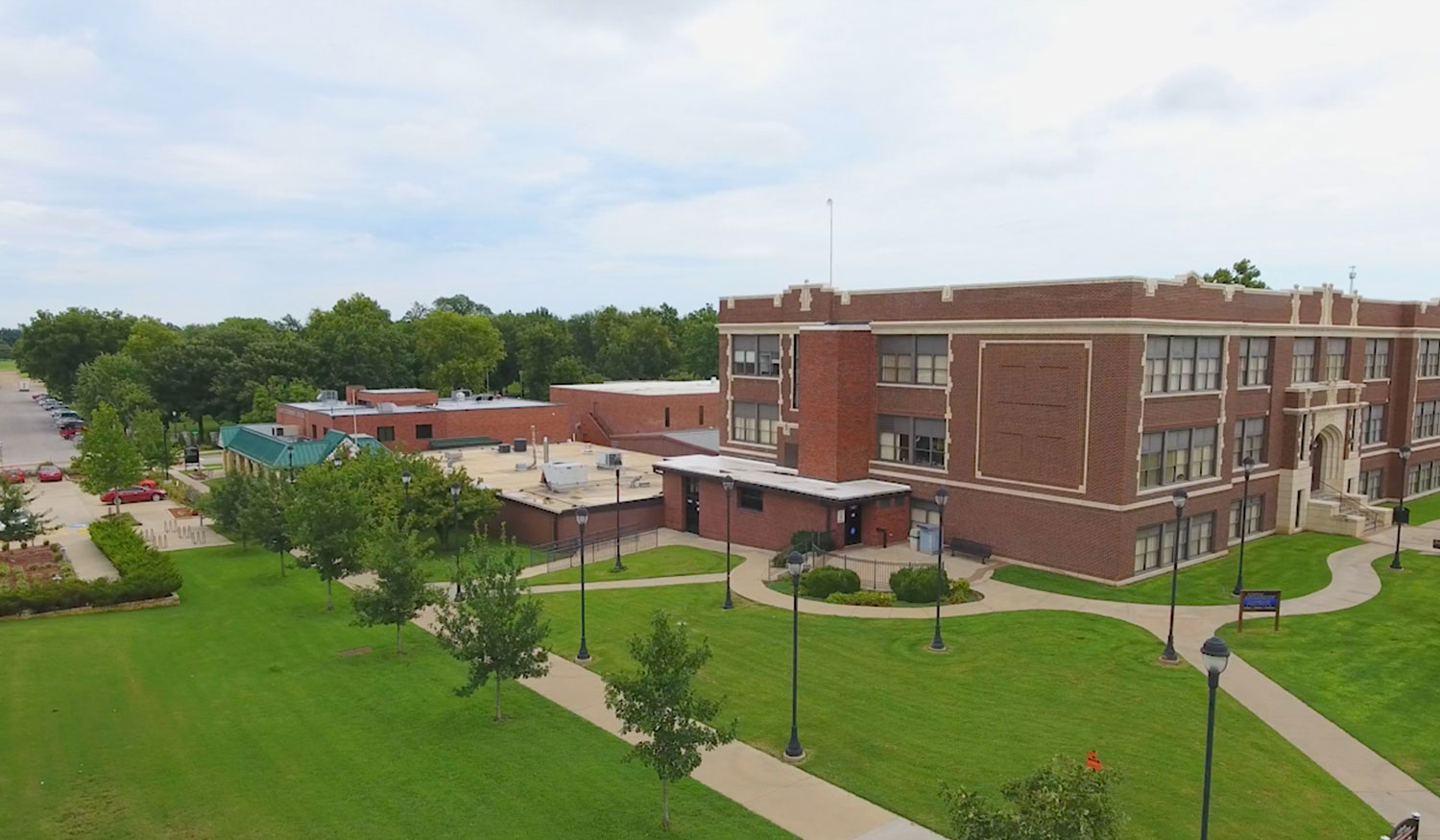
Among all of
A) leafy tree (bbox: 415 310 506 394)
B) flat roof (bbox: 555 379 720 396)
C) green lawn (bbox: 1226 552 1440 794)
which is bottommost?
green lawn (bbox: 1226 552 1440 794)

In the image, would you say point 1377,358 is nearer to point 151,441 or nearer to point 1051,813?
point 1051,813

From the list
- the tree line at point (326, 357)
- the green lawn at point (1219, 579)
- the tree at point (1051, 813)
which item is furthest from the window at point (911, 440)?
the tree line at point (326, 357)

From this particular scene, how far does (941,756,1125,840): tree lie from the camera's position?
35.6 ft

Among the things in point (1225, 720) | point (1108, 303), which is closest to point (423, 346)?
point (1108, 303)

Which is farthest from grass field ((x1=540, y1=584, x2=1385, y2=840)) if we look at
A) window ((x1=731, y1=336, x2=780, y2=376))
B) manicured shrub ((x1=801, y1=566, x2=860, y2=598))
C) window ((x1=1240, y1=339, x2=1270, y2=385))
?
window ((x1=1240, y1=339, x2=1270, y2=385))

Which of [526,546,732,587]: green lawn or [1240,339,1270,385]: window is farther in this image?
[1240,339,1270,385]: window

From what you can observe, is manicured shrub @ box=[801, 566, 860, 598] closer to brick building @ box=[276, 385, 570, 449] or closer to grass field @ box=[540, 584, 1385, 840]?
grass field @ box=[540, 584, 1385, 840]

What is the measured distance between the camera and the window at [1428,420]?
164 ft

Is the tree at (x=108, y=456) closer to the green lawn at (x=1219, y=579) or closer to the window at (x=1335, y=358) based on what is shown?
the green lawn at (x=1219, y=579)

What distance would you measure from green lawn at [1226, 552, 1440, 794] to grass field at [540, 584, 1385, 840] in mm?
2264

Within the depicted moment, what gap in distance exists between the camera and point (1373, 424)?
1882 inches

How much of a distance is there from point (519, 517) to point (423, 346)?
75254mm

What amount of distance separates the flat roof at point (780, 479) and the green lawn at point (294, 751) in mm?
16564

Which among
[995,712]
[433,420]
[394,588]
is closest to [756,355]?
[394,588]
